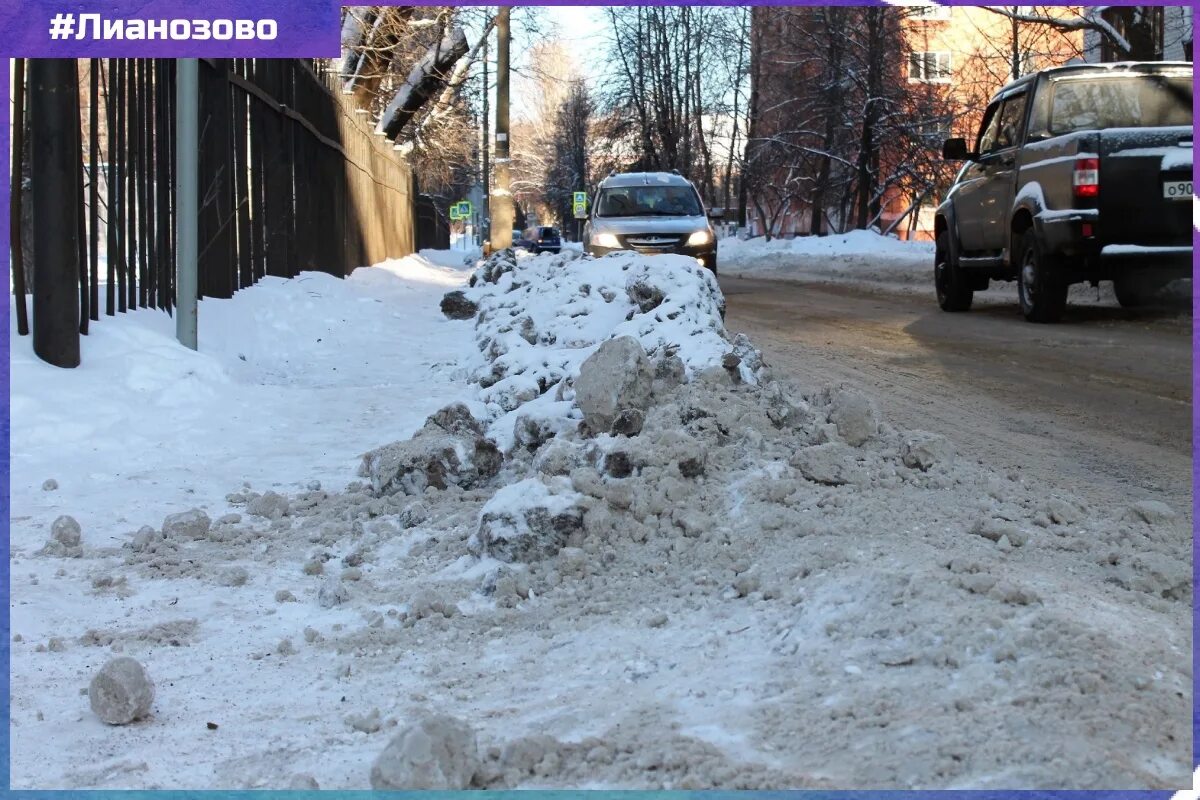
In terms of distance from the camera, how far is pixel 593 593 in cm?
364

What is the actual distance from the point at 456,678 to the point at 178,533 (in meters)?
1.76

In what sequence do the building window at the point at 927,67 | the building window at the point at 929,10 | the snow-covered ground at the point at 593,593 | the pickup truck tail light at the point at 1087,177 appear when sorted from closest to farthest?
1. the snow-covered ground at the point at 593,593
2. the building window at the point at 929,10
3. the pickup truck tail light at the point at 1087,177
4. the building window at the point at 927,67

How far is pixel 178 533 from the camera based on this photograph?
4469 millimetres

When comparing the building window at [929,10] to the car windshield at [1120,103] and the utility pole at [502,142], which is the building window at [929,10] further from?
the utility pole at [502,142]

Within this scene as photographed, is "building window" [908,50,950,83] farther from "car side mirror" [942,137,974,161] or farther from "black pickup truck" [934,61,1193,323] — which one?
"car side mirror" [942,137,974,161]

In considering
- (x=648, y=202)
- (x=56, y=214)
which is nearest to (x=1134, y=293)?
(x=648, y=202)

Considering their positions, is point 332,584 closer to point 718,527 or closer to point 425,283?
point 718,527

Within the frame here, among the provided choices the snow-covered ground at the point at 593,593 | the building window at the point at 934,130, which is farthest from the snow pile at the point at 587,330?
the building window at the point at 934,130

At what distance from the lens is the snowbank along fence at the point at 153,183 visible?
20.7 feet

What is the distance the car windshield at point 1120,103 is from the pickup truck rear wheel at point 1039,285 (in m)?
1.03

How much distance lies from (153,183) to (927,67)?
103ft

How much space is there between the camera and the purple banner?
312 centimetres

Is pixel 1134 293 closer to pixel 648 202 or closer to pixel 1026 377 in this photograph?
pixel 1026 377

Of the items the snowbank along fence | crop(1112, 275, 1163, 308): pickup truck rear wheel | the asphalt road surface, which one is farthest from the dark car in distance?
crop(1112, 275, 1163, 308): pickup truck rear wheel
